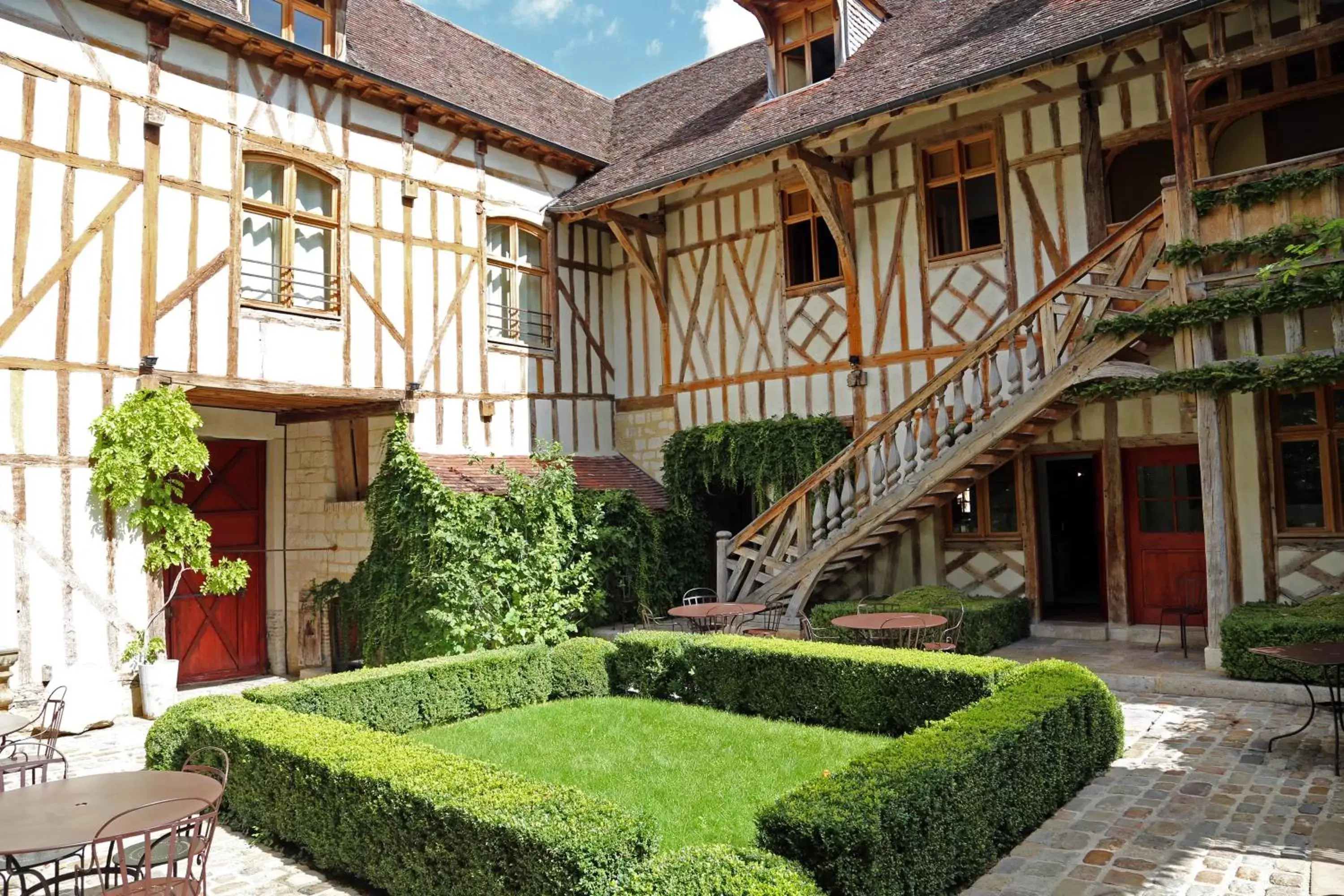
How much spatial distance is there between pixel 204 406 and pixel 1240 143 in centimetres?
1140

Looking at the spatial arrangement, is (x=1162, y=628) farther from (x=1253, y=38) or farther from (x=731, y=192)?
(x=731, y=192)

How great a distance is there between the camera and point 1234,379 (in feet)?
23.7

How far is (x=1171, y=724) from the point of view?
246 inches

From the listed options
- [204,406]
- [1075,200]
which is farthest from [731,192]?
[204,406]

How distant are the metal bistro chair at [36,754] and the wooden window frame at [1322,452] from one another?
369 inches

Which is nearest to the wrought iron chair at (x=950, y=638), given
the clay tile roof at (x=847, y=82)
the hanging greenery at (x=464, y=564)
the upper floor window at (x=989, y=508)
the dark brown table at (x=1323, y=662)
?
the upper floor window at (x=989, y=508)

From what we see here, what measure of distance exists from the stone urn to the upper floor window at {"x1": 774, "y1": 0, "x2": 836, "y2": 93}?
10188 mm

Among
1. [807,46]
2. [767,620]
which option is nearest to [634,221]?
[807,46]

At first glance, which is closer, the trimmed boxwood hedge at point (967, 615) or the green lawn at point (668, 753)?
the green lawn at point (668, 753)

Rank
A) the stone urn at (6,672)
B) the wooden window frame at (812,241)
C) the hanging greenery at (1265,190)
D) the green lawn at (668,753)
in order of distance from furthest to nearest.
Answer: the wooden window frame at (812,241) < the stone urn at (6,672) < the hanging greenery at (1265,190) < the green lawn at (668,753)

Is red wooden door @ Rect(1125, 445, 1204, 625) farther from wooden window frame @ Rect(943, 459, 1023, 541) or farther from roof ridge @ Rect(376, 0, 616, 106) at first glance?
roof ridge @ Rect(376, 0, 616, 106)

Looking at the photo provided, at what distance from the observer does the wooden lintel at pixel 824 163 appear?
993 cm

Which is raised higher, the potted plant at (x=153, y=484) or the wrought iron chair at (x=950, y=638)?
the potted plant at (x=153, y=484)

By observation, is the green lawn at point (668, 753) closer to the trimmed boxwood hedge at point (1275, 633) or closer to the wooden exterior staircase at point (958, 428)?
the wooden exterior staircase at point (958, 428)
